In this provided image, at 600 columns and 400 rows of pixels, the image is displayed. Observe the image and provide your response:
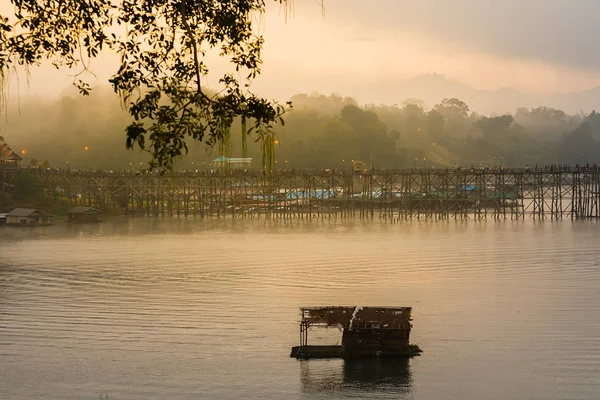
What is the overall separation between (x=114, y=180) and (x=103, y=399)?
93987mm

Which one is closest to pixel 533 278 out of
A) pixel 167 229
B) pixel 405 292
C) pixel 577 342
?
pixel 405 292

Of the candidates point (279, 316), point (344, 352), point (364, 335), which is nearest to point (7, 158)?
point (279, 316)

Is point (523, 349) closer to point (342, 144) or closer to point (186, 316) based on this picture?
point (186, 316)

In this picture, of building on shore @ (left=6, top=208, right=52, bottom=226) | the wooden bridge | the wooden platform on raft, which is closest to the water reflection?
the wooden platform on raft

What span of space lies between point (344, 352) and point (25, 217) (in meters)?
74.8

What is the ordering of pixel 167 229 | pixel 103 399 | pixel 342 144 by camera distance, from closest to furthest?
pixel 103 399 → pixel 167 229 → pixel 342 144

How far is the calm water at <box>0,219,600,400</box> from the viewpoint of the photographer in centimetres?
2406

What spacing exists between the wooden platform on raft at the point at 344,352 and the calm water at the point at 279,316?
1.75 ft

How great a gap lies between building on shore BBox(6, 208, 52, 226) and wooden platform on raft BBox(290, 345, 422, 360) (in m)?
73.5

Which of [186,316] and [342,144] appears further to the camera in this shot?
[342,144]

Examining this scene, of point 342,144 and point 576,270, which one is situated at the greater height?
point 342,144

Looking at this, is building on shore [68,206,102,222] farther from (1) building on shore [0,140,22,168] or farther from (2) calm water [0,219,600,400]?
(2) calm water [0,219,600,400]

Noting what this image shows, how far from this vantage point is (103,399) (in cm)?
2272

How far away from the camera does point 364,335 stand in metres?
26.3
